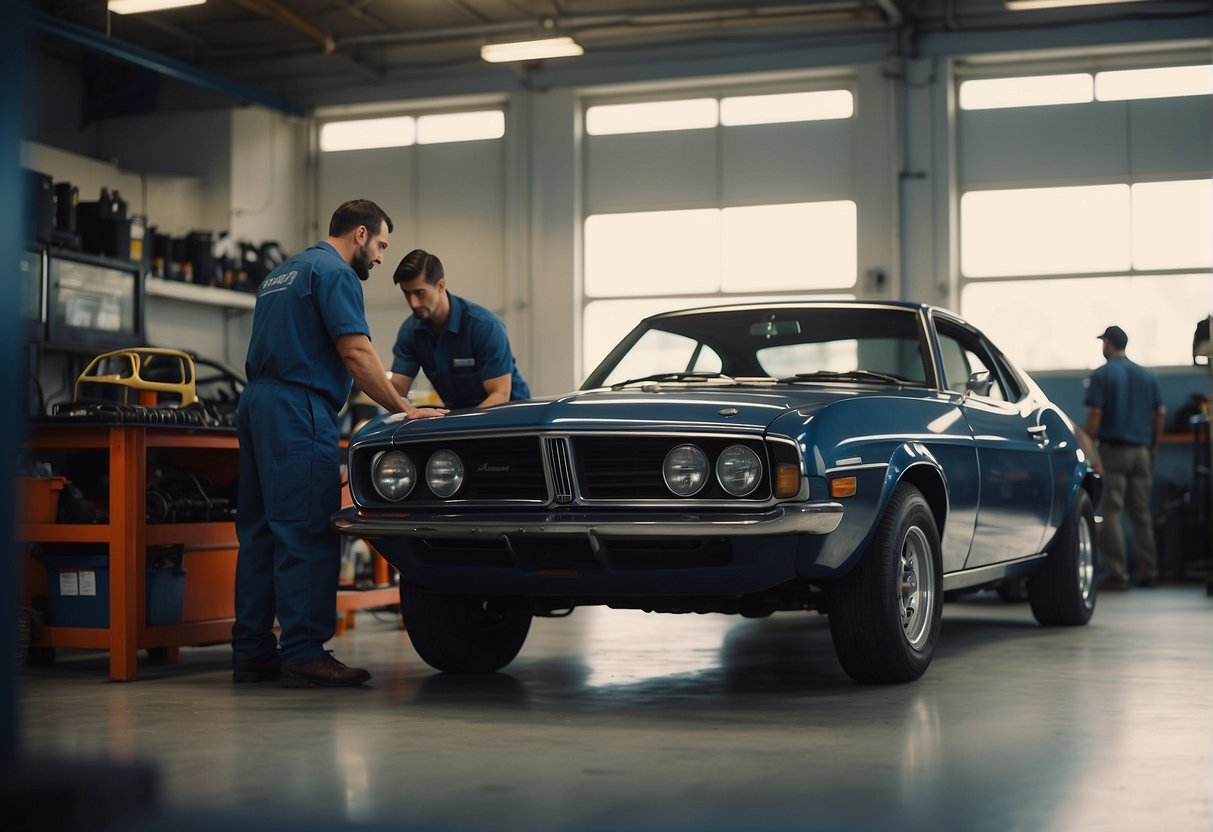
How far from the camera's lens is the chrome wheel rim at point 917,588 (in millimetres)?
5008

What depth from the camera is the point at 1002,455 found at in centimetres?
594

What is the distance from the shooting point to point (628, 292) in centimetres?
1551

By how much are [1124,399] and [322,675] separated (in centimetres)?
762

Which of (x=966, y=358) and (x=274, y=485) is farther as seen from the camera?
(x=966, y=358)

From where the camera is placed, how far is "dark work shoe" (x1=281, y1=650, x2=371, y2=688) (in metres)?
5.26

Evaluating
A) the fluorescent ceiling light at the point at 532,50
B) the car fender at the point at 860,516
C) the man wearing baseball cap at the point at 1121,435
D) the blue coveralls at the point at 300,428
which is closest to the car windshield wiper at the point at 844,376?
the car fender at the point at 860,516

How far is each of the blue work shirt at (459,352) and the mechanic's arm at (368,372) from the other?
1.03 m

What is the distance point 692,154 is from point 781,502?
11.2 metres

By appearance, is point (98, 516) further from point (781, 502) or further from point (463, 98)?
point (463, 98)

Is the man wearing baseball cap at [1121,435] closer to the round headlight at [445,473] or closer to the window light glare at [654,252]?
the window light glare at [654,252]

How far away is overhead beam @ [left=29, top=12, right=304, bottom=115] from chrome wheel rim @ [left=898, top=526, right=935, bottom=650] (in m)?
9.49

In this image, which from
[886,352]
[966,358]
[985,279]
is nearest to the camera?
[886,352]

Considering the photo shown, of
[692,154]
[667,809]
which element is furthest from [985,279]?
[667,809]

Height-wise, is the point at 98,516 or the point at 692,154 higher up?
the point at 692,154
